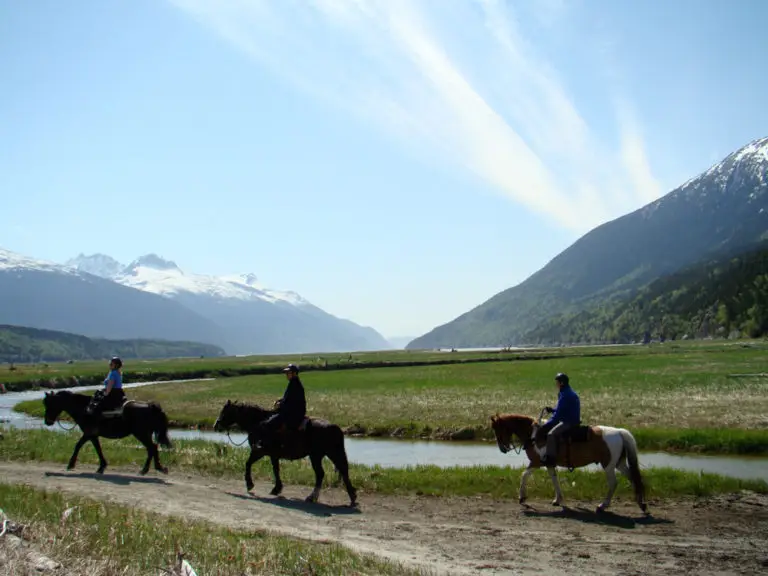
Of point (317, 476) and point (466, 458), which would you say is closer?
point (317, 476)

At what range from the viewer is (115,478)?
2233 centimetres

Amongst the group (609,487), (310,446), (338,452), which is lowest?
(609,487)

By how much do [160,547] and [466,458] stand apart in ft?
68.9

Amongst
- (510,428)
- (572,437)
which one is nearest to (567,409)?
(572,437)

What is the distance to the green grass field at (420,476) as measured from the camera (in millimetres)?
19672

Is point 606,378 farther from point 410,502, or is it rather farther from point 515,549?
point 515,549

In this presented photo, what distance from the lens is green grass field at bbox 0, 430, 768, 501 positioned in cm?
1967

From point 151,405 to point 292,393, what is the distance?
759 cm

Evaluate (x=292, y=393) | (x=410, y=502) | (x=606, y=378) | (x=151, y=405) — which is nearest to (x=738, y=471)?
(x=410, y=502)

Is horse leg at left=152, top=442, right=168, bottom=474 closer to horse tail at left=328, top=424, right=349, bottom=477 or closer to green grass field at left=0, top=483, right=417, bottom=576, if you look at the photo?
horse tail at left=328, top=424, right=349, bottom=477

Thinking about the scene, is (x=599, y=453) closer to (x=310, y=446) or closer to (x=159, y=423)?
(x=310, y=446)

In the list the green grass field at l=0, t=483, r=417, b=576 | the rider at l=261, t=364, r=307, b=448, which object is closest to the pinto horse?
the rider at l=261, t=364, r=307, b=448

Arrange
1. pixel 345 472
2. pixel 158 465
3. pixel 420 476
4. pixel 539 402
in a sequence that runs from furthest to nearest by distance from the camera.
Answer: pixel 539 402 < pixel 158 465 < pixel 420 476 < pixel 345 472

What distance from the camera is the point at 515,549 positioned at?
13.8 metres
